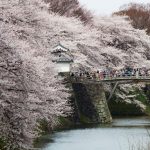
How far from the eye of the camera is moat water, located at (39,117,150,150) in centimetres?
3353

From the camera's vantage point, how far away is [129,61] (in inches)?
2761

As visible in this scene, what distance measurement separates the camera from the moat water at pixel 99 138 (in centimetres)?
3353

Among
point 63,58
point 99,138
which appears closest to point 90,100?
point 63,58

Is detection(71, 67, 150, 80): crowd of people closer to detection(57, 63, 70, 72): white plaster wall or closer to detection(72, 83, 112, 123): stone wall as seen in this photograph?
detection(72, 83, 112, 123): stone wall

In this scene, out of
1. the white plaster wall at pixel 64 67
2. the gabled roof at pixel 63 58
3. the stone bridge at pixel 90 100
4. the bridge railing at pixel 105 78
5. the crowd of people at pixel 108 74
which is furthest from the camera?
the crowd of people at pixel 108 74

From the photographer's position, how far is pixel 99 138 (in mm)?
38688

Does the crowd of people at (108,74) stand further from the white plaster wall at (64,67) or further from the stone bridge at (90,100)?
the white plaster wall at (64,67)

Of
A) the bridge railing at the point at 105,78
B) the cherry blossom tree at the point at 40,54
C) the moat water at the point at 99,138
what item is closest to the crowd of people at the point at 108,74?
the bridge railing at the point at 105,78

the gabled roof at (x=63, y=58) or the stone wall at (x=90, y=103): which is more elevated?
the gabled roof at (x=63, y=58)

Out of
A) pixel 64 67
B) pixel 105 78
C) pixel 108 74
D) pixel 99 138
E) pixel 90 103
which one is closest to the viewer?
pixel 99 138

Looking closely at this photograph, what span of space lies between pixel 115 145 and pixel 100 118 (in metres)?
17.6

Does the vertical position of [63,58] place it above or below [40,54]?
below

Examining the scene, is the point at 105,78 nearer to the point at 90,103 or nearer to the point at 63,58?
the point at 90,103

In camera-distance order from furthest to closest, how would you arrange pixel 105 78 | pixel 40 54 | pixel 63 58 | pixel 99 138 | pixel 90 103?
pixel 105 78
pixel 90 103
pixel 63 58
pixel 40 54
pixel 99 138
